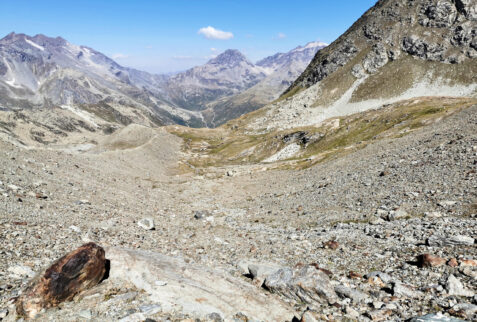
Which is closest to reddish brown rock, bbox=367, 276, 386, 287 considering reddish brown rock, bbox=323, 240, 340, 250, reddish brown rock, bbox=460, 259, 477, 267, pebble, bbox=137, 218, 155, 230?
reddish brown rock, bbox=460, 259, 477, 267

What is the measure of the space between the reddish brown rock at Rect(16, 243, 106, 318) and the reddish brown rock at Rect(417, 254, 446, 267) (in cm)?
1703

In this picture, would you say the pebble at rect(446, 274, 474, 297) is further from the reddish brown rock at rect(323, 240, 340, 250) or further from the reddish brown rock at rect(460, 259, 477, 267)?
the reddish brown rock at rect(323, 240, 340, 250)

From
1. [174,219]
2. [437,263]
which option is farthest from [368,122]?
[437,263]

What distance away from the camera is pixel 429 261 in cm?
1494

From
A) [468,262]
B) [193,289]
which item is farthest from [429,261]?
[193,289]

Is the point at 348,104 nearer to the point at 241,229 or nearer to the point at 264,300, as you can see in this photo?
the point at 241,229

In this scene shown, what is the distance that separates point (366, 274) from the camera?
15.5m

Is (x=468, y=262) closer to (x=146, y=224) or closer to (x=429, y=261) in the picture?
(x=429, y=261)

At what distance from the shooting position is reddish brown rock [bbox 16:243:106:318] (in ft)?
36.6

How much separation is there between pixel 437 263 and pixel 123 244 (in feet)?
69.9

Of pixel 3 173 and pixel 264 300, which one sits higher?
pixel 3 173

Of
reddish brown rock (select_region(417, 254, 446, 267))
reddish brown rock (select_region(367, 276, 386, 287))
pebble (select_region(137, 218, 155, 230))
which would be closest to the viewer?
reddish brown rock (select_region(367, 276, 386, 287))

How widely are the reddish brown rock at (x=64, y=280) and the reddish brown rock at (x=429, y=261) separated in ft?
55.9

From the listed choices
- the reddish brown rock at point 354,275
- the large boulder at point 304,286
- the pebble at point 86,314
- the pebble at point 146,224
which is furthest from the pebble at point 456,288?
the pebble at point 146,224
